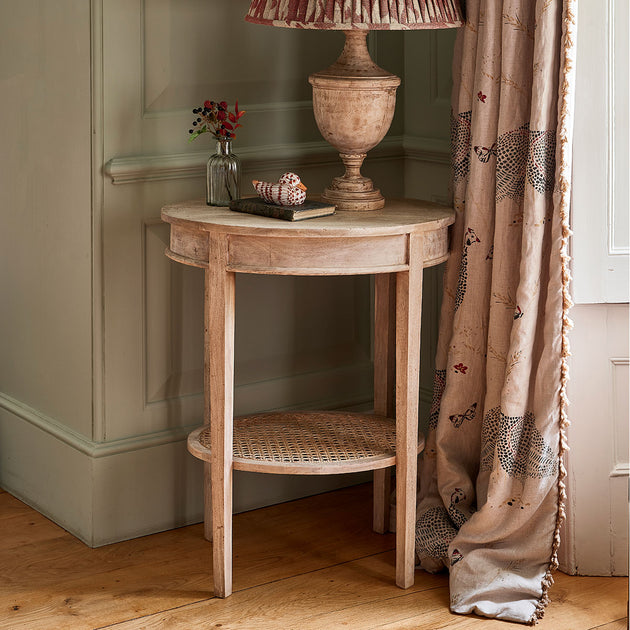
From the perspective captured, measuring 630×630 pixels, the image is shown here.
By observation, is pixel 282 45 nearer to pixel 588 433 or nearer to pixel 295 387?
pixel 295 387

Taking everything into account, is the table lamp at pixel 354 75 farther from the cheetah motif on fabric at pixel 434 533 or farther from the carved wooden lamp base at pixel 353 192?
the cheetah motif on fabric at pixel 434 533

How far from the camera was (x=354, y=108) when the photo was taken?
90.9 inches

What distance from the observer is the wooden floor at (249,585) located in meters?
2.26

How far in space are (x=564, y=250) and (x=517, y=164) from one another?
0.23 metres

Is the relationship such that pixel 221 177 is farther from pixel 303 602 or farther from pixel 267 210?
pixel 303 602

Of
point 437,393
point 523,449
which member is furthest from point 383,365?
point 523,449

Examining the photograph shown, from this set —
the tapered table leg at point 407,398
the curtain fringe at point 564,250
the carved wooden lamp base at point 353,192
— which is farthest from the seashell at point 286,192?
the curtain fringe at point 564,250

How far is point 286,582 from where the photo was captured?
7.97ft

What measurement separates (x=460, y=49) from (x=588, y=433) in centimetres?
92

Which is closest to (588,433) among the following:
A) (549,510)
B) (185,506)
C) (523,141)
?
(549,510)

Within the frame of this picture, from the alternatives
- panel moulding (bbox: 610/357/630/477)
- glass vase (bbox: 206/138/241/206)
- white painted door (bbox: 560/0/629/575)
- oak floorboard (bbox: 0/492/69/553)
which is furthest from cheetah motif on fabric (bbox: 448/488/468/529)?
oak floorboard (bbox: 0/492/69/553)

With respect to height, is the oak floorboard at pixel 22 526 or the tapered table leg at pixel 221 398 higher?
the tapered table leg at pixel 221 398

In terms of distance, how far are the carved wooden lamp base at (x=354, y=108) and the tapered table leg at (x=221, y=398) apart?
346mm

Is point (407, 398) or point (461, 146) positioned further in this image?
point (461, 146)
